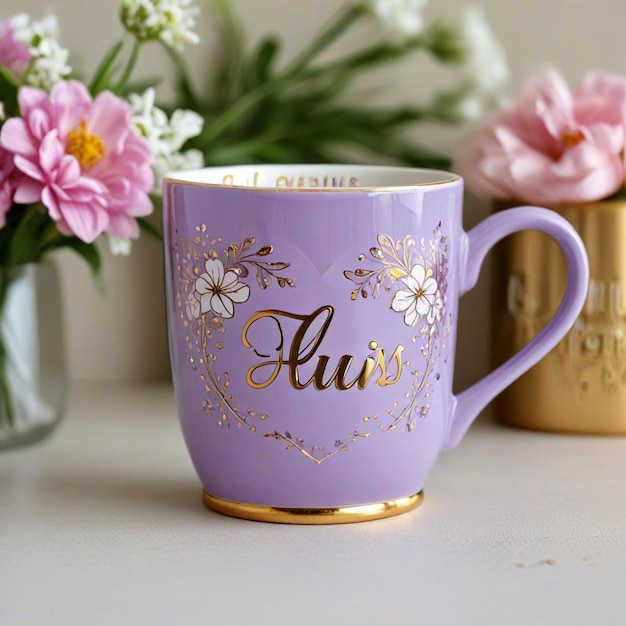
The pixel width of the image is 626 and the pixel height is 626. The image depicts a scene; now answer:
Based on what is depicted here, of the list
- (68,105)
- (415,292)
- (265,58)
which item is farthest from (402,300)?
(265,58)

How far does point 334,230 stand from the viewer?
0.47 metres

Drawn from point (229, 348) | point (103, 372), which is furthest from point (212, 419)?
point (103, 372)

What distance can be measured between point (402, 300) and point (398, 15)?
0.31 metres

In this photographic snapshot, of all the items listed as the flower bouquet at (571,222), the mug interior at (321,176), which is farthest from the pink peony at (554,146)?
the mug interior at (321,176)

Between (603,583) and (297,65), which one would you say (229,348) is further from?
(297,65)

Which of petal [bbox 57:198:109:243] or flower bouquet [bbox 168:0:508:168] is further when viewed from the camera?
flower bouquet [bbox 168:0:508:168]

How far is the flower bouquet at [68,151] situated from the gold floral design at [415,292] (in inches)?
6.4

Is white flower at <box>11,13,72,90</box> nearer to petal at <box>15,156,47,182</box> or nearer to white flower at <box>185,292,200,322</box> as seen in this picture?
petal at <box>15,156,47,182</box>

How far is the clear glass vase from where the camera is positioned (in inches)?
26.2

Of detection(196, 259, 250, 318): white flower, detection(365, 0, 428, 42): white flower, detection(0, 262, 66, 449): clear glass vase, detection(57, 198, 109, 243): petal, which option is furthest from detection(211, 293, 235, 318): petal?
detection(365, 0, 428, 42): white flower

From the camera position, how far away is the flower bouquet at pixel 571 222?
0.65 metres

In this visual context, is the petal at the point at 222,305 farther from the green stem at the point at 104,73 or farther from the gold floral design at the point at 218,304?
the green stem at the point at 104,73

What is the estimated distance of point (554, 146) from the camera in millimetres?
666

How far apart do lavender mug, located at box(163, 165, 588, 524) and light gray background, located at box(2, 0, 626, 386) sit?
270 millimetres
